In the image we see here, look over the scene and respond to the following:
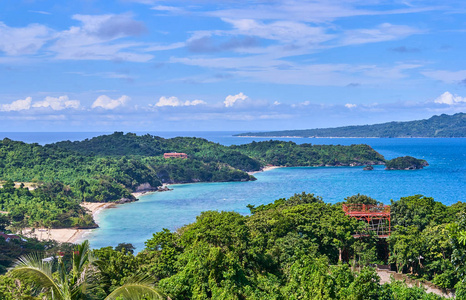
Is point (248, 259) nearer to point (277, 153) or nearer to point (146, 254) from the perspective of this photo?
point (146, 254)

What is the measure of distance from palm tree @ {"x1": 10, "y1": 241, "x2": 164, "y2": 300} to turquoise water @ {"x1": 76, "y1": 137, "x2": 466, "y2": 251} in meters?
28.3

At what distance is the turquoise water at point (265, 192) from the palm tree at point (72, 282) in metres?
28.3

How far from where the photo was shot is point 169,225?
46.8 metres

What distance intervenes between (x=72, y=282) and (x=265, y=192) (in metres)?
61.7

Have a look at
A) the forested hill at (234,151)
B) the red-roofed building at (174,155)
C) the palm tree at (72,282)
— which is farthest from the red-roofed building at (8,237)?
the red-roofed building at (174,155)

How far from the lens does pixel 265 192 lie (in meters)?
70.7

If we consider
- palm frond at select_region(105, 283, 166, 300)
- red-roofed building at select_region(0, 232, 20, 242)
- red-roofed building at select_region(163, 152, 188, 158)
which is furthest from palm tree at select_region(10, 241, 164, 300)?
red-roofed building at select_region(163, 152, 188, 158)

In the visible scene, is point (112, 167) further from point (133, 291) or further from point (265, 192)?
point (133, 291)

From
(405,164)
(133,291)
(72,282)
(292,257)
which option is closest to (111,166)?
(405,164)

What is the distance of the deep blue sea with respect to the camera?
47.4 m

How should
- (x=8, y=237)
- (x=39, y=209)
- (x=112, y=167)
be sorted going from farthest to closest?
1. (x=112, y=167)
2. (x=39, y=209)
3. (x=8, y=237)

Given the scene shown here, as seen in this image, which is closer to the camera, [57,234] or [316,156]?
[57,234]

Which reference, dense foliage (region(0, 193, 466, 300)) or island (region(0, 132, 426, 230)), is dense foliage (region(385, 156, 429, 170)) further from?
dense foliage (region(0, 193, 466, 300))

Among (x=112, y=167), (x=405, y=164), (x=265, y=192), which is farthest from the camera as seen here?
(x=405, y=164)
